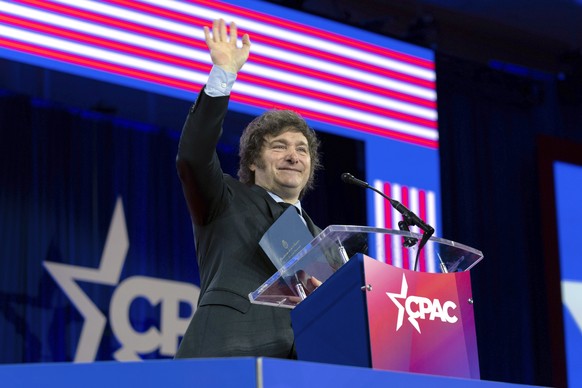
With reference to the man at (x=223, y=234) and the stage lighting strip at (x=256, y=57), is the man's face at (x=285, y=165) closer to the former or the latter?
the man at (x=223, y=234)

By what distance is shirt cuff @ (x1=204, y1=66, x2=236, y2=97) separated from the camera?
6.56 feet

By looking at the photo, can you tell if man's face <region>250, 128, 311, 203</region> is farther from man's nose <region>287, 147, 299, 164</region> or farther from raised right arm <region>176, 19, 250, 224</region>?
raised right arm <region>176, 19, 250, 224</region>

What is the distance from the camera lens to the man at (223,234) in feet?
6.44

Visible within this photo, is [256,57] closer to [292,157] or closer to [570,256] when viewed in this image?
[570,256]

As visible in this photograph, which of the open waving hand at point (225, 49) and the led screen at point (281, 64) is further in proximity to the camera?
the led screen at point (281, 64)

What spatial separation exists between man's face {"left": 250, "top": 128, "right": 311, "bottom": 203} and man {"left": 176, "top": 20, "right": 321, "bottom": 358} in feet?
0.16

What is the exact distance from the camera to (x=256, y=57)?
4824 mm

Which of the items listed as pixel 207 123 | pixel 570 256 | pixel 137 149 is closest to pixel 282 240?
pixel 207 123

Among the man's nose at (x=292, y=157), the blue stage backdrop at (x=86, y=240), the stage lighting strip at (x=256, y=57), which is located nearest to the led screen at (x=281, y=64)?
the stage lighting strip at (x=256, y=57)

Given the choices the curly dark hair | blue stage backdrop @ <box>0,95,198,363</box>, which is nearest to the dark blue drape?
blue stage backdrop @ <box>0,95,198,363</box>

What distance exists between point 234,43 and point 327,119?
299cm

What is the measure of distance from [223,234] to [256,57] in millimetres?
2835

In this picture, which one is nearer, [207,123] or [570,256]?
[207,123]

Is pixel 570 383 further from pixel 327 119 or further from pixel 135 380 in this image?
pixel 135 380
